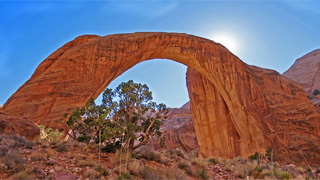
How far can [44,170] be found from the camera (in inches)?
233

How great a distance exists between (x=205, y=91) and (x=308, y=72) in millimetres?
34406

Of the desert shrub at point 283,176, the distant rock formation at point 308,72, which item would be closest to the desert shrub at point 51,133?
the desert shrub at point 283,176

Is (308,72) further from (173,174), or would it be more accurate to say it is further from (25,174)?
(25,174)

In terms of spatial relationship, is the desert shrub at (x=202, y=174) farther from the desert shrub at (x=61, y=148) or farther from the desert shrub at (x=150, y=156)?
the desert shrub at (x=61, y=148)

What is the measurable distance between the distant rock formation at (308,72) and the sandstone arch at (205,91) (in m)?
23.2

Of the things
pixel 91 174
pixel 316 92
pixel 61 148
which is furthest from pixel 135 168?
pixel 316 92

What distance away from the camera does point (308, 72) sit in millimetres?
47094

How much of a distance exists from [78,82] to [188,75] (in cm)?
1285

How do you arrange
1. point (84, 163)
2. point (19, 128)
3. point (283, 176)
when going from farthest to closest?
point (19, 128) → point (283, 176) → point (84, 163)

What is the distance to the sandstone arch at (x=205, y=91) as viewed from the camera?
1373 cm

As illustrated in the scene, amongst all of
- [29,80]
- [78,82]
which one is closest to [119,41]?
[78,82]

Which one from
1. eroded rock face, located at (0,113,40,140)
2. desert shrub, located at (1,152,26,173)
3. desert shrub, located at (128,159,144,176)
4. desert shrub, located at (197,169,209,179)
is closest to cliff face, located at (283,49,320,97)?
desert shrub, located at (197,169,209,179)

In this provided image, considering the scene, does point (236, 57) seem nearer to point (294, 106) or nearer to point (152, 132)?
point (294, 106)

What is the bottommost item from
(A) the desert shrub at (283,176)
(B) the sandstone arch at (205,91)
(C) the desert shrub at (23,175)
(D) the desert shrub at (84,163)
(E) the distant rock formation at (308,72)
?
(A) the desert shrub at (283,176)
